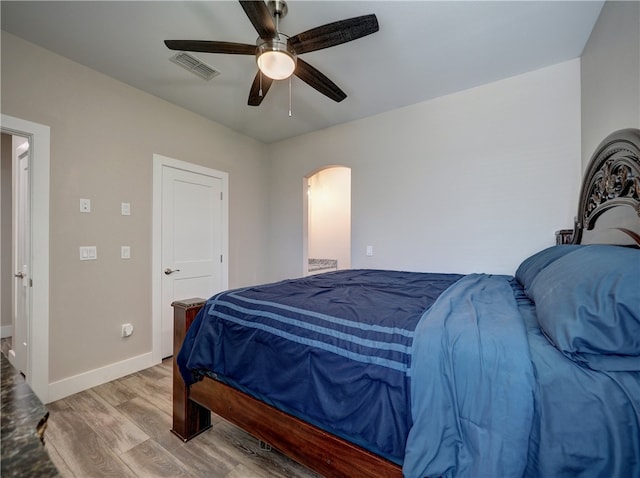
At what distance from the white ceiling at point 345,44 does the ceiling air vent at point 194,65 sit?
2.7 inches

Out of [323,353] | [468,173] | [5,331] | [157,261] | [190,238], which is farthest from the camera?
[5,331]

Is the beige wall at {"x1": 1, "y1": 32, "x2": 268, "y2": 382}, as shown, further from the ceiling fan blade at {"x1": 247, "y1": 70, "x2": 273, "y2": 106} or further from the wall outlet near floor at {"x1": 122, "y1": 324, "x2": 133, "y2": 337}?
the ceiling fan blade at {"x1": 247, "y1": 70, "x2": 273, "y2": 106}

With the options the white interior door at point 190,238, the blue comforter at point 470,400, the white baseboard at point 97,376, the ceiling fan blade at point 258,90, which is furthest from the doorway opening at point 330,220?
the blue comforter at point 470,400

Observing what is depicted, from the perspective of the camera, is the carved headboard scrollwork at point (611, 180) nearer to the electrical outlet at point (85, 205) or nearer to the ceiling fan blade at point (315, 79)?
the ceiling fan blade at point (315, 79)

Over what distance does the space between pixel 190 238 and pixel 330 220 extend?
2.63m

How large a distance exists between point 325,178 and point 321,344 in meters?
4.35

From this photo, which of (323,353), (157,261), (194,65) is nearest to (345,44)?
(194,65)

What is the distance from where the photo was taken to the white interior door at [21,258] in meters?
2.12

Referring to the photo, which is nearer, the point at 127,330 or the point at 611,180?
the point at 611,180

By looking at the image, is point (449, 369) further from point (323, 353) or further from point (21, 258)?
point (21, 258)

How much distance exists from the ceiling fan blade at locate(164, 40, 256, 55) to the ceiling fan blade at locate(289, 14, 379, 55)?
0.29 meters

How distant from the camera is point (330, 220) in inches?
202

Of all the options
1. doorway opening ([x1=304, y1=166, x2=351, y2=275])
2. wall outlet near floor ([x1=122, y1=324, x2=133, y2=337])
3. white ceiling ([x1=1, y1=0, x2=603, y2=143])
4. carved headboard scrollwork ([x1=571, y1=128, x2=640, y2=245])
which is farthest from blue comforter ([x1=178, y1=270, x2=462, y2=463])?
doorway opening ([x1=304, y1=166, x2=351, y2=275])

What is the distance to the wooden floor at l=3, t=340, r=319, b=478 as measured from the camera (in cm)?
147
